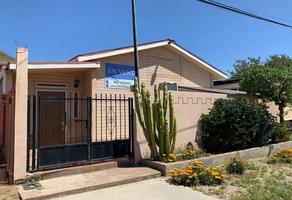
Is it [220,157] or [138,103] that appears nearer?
[138,103]

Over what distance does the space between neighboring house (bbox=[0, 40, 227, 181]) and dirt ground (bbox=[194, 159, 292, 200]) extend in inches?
105

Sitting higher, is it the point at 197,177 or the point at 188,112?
the point at 188,112

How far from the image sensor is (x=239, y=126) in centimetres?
911

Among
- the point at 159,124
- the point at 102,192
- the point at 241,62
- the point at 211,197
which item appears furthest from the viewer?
the point at 241,62

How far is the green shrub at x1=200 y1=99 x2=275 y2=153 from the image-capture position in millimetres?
9117

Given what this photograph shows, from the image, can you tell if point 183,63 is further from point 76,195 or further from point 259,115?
point 76,195

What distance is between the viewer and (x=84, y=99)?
7.09m

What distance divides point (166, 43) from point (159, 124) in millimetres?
6542

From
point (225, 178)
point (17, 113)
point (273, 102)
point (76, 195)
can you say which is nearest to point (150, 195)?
point (76, 195)

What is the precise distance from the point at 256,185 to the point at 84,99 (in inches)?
182

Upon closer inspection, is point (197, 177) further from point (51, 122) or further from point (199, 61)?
point (199, 61)

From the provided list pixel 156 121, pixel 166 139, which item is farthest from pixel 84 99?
pixel 166 139

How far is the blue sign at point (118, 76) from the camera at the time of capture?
11.2 meters

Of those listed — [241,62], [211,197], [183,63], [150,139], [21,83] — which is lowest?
[211,197]
